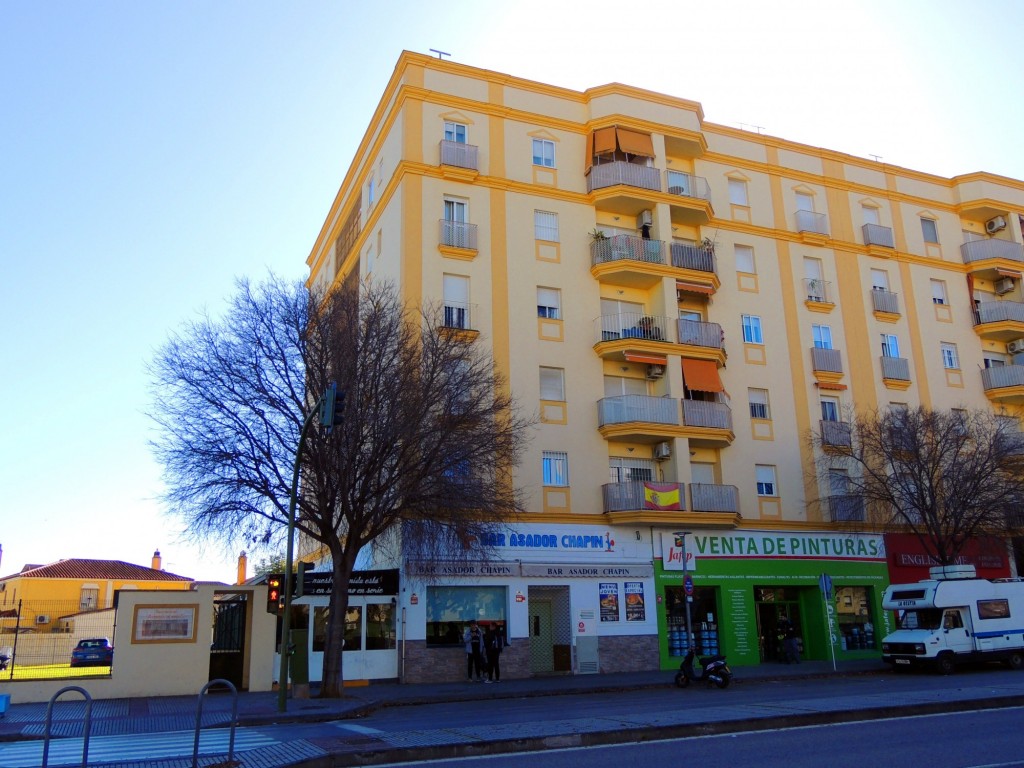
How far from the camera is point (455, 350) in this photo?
89.1 ft

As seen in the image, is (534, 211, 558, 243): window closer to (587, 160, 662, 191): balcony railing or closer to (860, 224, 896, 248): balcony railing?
(587, 160, 662, 191): balcony railing

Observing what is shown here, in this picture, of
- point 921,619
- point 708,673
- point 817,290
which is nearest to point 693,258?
point 817,290

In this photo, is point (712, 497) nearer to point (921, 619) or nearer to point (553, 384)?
point (553, 384)

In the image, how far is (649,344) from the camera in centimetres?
3072

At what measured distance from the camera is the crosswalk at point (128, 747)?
12.4m

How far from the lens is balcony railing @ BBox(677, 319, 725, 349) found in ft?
104

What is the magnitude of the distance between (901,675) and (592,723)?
50.4 feet

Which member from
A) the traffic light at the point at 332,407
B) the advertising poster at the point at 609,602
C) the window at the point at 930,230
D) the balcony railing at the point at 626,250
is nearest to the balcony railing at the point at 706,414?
the balcony railing at the point at 626,250

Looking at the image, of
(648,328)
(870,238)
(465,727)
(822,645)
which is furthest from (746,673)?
(870,238)

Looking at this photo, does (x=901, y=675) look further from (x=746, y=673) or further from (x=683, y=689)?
(x=683, y=689)

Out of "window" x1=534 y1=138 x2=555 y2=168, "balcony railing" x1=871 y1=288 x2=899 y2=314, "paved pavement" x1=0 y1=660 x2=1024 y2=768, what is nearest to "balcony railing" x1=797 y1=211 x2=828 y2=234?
"balcony railing" x1=871 y1=288 x2=899 y2=314

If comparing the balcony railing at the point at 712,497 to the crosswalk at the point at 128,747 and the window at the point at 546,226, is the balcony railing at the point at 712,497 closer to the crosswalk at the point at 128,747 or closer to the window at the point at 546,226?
the window at the point at 546,226

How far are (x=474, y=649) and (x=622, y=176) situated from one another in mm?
17518

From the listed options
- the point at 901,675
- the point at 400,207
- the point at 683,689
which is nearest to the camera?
the point at 683,689
